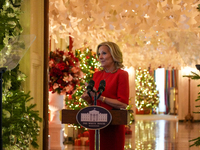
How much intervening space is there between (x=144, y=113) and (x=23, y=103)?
14854 millimetres

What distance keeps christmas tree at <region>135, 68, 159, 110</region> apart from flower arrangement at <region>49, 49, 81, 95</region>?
1027 centimetres

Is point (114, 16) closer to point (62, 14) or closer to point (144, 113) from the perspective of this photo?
point (62, 14)

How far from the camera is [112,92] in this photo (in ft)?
8.32

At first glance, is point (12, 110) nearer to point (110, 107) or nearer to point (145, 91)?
point (110, 107)

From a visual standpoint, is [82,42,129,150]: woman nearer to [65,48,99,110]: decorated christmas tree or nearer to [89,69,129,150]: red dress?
[89,69,129,150]: red dress

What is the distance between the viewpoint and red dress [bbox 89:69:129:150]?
8.09ft

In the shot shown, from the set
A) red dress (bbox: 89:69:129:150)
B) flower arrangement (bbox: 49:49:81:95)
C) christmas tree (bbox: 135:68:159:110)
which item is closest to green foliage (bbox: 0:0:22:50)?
red dress (bbox: 89:69:129:150)

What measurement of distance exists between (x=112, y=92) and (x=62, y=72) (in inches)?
118

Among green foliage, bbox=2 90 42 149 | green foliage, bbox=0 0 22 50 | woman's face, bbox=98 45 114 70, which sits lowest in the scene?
green foliage, bbox=2 90 42 149

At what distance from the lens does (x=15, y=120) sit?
1992 millimetres

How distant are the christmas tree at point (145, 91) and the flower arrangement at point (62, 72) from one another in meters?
10.3

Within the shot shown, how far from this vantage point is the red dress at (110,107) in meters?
2.47

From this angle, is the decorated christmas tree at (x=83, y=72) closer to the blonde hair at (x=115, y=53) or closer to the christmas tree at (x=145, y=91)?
the blonde hair at (x=115, y=53)

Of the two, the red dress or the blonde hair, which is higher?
the blonde hair
